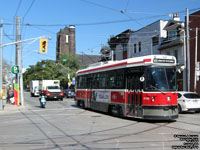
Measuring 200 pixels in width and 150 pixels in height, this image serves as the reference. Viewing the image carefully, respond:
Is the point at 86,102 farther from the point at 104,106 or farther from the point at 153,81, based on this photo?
the point at 153,81

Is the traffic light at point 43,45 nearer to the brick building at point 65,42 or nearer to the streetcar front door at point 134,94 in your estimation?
the streetcar front door at point 134,94

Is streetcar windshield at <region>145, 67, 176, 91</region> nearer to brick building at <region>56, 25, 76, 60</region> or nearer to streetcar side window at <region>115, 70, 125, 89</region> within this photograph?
streetcar side window at <region>115, 70, 125, 89</region>

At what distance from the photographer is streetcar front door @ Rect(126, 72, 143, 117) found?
1272cm

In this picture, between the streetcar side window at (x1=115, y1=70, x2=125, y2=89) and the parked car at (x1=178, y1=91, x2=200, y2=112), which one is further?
the parked car at (x1=178, y1=91, x2=200, y2=112)

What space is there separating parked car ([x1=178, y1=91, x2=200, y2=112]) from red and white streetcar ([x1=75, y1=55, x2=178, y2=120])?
498 centimetres

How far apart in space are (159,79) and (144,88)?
85cm

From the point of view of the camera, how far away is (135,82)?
1317 centimetres

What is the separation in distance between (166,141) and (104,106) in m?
8.67

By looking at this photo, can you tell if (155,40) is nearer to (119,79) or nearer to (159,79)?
(119,79)

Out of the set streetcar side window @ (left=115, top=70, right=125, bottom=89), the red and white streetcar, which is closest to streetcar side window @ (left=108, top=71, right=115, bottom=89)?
the red and white streetcar

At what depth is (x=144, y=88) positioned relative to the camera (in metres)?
12.5

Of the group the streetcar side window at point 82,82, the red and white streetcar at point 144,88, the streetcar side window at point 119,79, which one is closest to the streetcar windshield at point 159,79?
the red and white streetcar at point 144,88

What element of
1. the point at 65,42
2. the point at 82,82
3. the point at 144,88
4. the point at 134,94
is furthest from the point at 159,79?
the point at 65,42

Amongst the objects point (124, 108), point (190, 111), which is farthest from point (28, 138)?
point (190, 111)
